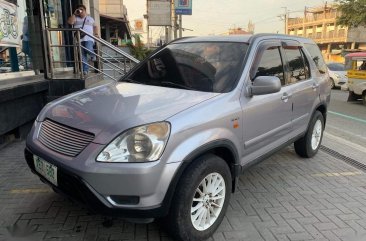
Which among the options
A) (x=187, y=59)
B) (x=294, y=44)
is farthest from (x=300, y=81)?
(x=187, y=59)

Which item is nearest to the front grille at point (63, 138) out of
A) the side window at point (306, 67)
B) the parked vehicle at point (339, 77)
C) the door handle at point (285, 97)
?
the door handle at point (285, 97)

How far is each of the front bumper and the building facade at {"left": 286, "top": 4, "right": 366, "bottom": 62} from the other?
1890 inches

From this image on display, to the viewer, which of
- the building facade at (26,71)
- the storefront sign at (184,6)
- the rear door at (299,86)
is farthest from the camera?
the storefront sign at (184,6)

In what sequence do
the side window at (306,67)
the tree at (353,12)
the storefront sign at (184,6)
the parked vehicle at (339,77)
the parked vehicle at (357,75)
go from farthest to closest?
the storefront sign at (184,6) → the tree at (353,12) → the parked vehicle at (339,77) → the parked vehicle at (357,75) → the side window at (306,67)

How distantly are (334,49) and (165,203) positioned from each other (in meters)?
57.6

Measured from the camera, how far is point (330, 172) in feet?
16.6

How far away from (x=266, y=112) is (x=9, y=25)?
4745 mm

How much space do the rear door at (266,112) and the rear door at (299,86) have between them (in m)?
0.18

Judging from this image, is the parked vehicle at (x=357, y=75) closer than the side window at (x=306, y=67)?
No

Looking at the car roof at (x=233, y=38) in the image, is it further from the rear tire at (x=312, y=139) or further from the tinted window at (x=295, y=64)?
the rear tire at (x=312, y=139)

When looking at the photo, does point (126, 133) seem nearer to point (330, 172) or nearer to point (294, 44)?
point (294, 44)

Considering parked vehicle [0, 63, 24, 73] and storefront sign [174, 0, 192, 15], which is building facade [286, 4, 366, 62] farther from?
parked vehicle [0, 63, 24, 73]

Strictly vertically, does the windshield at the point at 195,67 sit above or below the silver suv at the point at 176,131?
above

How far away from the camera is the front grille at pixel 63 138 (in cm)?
279
